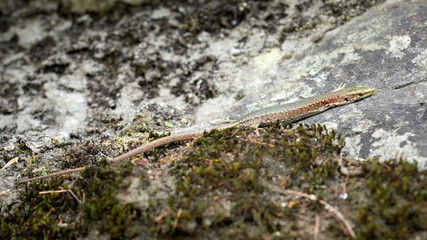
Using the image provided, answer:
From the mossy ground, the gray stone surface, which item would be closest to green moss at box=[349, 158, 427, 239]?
the mossy ground

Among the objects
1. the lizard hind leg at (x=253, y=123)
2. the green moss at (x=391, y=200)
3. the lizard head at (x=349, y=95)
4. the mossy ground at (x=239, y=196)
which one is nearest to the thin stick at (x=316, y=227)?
the mossy ground at (x=239, y=196)

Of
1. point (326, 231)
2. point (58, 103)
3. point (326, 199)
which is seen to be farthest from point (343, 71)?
point (58, 103)

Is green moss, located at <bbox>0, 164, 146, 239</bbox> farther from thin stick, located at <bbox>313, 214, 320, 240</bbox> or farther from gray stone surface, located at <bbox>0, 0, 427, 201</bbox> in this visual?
thin stick, located at <bbox>313, 214, 320, 240</bbox>

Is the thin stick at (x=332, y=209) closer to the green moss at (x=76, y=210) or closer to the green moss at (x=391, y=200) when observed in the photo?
the green moss at (x=391, y=200)

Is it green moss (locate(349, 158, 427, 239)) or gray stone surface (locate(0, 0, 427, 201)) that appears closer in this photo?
green moss (locate(349, 158, 427, 239))

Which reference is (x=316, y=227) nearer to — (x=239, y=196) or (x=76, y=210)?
(x=239, y=196)

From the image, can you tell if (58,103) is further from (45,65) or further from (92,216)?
(92,216)
